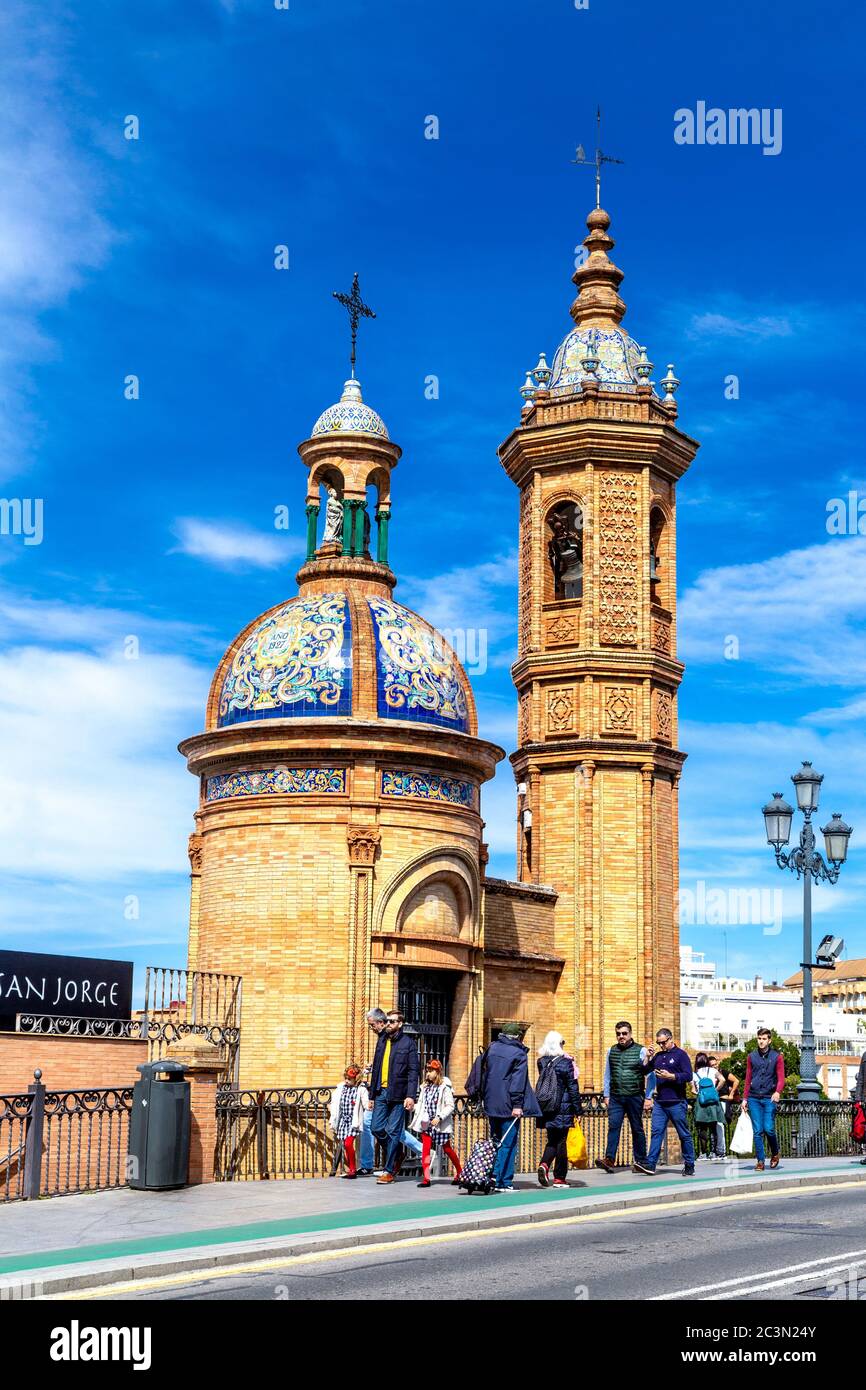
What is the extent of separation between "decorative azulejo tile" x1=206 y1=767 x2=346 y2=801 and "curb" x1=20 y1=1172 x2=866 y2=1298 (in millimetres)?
11007

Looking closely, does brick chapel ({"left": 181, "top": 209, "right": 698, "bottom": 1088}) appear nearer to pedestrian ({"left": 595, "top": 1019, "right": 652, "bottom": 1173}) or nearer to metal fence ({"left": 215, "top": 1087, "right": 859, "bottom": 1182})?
metal fence ({"left": 215, "top": 1087, "right": 859, "bottom": 1182})

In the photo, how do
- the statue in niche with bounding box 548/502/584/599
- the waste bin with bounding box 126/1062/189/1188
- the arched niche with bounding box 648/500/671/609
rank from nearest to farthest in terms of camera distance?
the waste bin with bounding box 126/1062/189/1188 < the arched niche with bounding box 648/500/671/609 < the statue in niche with bounding box 548/502/584/599

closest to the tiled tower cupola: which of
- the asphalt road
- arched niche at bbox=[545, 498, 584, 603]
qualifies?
arched niche at bbox=[545, 498, 584, 603]

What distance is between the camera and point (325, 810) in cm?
2688

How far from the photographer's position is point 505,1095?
16625mm

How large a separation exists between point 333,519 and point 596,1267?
21.8 meters

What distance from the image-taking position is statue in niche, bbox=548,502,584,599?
3984cm

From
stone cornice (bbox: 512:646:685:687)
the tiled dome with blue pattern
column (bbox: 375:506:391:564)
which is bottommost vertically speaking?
stone cornice (bbox: 512:646:685:687)

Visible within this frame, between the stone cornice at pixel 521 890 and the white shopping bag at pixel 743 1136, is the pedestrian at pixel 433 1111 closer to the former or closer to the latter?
the white shopping bag at pixel 743 1136

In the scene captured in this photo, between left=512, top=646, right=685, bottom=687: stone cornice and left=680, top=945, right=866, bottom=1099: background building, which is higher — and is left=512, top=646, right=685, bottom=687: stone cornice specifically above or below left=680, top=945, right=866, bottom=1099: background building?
above

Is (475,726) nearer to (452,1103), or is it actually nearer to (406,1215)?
(452,1103)

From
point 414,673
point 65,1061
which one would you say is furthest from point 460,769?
point 65,1061

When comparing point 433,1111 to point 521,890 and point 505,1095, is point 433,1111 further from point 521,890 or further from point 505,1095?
point 521,890
